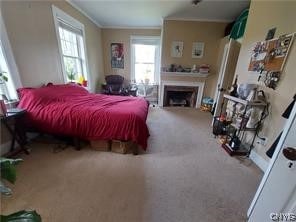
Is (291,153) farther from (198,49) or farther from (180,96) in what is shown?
(180,96)

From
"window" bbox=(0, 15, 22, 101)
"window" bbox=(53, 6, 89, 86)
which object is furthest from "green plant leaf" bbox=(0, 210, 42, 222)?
"window" bbox=(53, 6, 89, 86)

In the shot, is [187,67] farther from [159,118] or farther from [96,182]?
[96,182]

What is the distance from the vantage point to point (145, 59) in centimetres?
545

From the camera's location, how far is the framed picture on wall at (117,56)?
5.34 metres

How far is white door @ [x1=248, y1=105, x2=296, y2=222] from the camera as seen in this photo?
0.85m

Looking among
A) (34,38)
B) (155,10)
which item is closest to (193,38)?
(155,10)

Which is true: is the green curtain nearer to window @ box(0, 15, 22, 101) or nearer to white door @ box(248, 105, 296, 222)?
white door @ box(248, 105, 296, 222)

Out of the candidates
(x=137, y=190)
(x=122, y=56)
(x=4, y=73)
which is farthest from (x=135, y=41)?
(x=137, y=190)

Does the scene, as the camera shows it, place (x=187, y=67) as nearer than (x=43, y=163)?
No

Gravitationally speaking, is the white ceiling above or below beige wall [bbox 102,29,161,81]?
above

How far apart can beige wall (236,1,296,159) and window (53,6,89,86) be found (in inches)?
138

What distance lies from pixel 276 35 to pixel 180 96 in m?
3.37

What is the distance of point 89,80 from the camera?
4.49 m

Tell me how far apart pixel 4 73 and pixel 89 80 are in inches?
96.0
